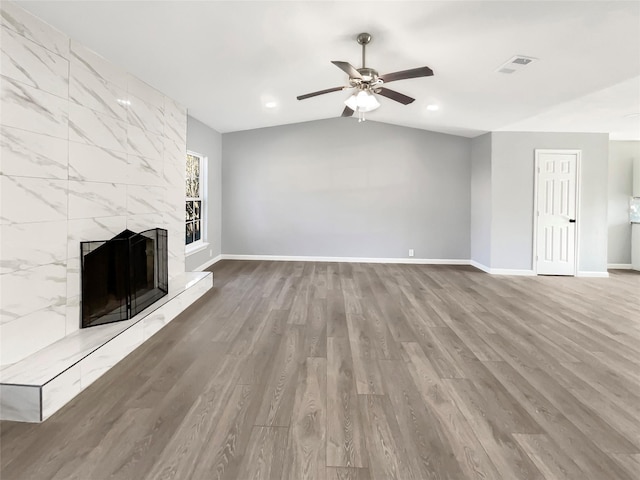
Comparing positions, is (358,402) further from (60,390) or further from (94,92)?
(94,92)

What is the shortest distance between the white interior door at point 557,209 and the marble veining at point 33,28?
661 cm

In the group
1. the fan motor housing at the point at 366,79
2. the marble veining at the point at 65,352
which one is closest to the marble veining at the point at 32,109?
the marble veining at the point at 65,352

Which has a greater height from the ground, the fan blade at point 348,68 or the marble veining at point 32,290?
the fan blade at point 348,68

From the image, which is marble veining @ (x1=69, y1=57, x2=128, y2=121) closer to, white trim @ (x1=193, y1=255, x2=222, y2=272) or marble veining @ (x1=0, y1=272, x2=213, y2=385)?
marble veining @ (x1=0, y1=272, x2=213, y2=385)

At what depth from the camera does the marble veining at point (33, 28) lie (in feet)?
7.77

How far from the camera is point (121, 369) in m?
2.71

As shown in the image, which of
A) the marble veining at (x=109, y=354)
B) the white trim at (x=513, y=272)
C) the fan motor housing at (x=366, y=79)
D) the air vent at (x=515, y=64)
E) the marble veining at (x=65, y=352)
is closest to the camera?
the marble veining at (x=65, y=352)

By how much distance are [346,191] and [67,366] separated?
5802 millimetres

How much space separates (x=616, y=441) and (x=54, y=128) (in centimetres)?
414

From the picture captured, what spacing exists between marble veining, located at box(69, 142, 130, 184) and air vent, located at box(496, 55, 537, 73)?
3.93 m

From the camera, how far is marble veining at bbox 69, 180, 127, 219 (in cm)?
298

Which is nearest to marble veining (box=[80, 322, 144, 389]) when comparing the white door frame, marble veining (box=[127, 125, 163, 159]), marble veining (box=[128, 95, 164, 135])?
marble veining (box=[127, 125, 163, 159])

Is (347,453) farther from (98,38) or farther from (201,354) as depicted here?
(98,38)

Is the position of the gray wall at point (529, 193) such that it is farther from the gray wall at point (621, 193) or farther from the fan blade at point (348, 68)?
the fan blade at point (348, 68)
